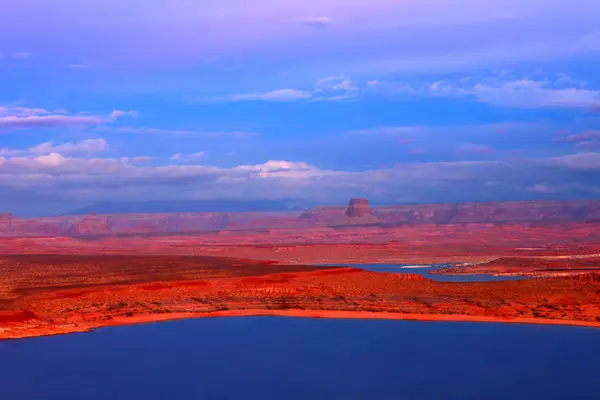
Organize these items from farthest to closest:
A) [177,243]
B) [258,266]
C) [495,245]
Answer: [177,243]
[495,245]
[258,266]

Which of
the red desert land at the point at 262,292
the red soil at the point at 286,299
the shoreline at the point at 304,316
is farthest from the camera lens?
the red desert land at the point at 262,292

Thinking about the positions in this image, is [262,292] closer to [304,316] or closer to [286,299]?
[286,299]

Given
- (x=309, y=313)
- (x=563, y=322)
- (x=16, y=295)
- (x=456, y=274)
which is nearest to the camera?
(x=563, y=322)

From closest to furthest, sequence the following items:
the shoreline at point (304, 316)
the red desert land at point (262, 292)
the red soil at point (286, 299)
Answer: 1. the shoreline at point (304, 316)
2. the red soil at point (286, 299)
3. the red desert land at point (262, 292)

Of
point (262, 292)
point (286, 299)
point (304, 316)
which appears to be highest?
point (262, 292)

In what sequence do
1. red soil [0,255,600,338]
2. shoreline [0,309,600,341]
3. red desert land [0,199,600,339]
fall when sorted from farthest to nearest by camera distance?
red desert land [0,199,600,339]
red soil [0,255,600,338]
shoreline [0,309,600,341]

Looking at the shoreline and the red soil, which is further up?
the red soil

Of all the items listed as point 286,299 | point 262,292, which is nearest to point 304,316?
point 286,299

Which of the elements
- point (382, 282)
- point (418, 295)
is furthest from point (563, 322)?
point (382, 282)

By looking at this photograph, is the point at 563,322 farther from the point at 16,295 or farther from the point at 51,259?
the point at 51,259

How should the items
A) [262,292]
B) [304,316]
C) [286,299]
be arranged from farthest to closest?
[262,292]
[286,299]
[304,316]

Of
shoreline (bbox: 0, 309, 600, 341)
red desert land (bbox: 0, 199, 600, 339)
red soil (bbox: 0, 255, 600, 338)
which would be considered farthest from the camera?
red desert land (bbox: 0, 199, 600, 339)
